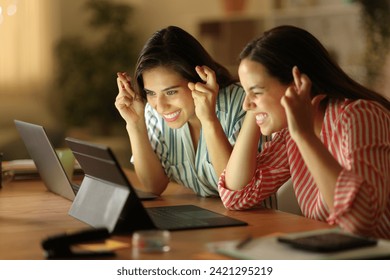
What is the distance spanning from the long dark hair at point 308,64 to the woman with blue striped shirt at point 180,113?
269mm

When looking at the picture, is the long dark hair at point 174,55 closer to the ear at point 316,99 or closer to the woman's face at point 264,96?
the woman's face at point 264,96

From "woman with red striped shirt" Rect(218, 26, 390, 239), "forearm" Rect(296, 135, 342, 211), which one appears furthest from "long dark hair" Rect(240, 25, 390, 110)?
"forearm" Rect(296, 135, 342, 211)

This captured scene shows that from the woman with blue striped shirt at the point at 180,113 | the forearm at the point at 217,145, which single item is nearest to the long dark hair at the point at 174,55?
the woman with blue striped shirt at the point at 180,113

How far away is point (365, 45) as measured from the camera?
4352 mm

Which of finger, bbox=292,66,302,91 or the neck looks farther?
the neck

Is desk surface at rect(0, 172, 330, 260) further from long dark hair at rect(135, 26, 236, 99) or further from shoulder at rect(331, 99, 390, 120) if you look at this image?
long dark hair at rect(135, 26, 236, 99)

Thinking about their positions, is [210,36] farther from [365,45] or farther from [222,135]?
[222,135]

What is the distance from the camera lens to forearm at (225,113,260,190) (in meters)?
1.90

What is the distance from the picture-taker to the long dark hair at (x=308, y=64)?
1711 mm

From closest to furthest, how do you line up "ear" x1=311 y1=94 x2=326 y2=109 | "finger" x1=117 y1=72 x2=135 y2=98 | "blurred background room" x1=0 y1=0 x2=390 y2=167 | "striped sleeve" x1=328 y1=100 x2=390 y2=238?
"striped sleeve" x1=328 y1=100 x2=390 y2=238 < "ear" x1=311 y1=94 x2=326 y2=109 < "finger" x1=117 y1=72 x2=135 y2=98 < "blurred background room" x1=0 y1=0 x2=390 y2=167

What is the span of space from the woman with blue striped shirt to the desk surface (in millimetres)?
81
